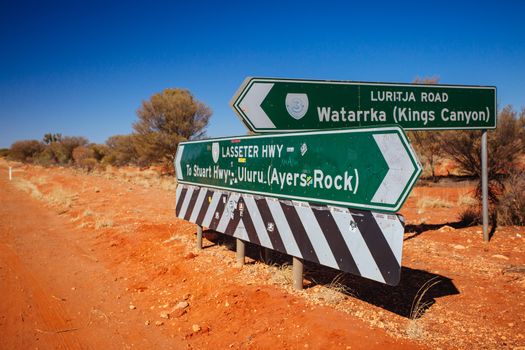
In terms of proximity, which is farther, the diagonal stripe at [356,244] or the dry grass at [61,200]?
the dry grass at [61,200]

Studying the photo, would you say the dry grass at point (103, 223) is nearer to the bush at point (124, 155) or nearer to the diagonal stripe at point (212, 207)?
the diagonal stripe at point (212, 207)

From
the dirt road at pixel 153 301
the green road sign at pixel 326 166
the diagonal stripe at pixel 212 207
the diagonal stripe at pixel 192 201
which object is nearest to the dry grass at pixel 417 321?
the dirt road at pixel 153 301

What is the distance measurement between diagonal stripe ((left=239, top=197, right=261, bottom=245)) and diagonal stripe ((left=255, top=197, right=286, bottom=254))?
0.25 m

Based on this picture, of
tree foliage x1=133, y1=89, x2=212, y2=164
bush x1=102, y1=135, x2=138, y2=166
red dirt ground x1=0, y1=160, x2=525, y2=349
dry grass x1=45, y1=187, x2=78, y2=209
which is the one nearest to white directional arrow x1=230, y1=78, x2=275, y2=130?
red dirt ground x1=0, y1=160, x2=525, y2=349

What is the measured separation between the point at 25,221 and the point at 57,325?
705 cm

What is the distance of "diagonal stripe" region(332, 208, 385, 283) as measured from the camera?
2932 millimetres

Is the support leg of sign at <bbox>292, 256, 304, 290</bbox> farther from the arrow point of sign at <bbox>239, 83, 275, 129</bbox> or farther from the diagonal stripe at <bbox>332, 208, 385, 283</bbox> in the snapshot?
the arrow point of sign at <bbox>239, 83, 275, 129</bbox>

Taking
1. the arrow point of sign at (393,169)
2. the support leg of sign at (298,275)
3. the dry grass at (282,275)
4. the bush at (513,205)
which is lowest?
the dry grass at (282,275)

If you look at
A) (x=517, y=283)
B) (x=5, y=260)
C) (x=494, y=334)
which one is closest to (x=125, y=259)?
(x=5, y=260)

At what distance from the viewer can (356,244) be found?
10.0 feet

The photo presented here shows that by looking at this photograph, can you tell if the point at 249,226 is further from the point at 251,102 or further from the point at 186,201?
the point at 186,201

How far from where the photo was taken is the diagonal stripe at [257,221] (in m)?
4.11

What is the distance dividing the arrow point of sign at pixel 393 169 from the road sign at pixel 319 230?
0.16m

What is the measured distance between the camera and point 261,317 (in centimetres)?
339
